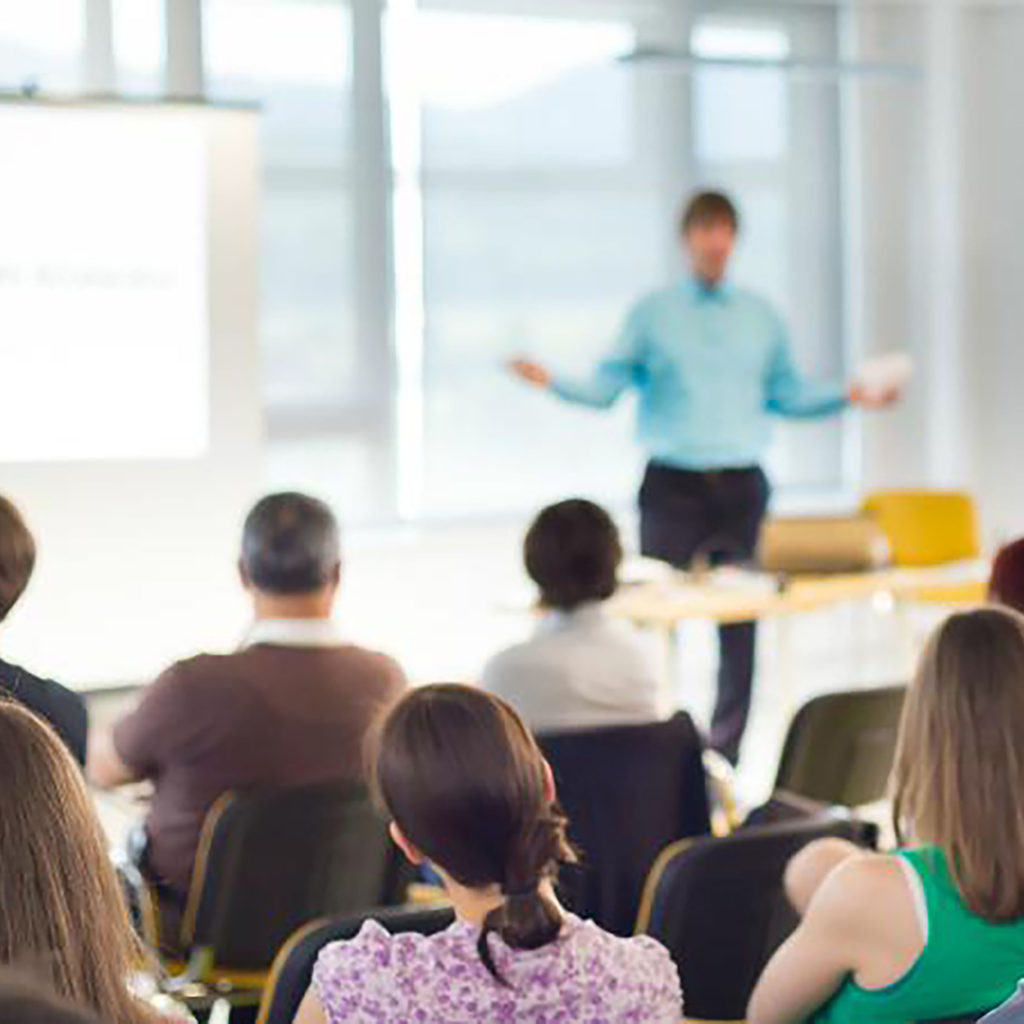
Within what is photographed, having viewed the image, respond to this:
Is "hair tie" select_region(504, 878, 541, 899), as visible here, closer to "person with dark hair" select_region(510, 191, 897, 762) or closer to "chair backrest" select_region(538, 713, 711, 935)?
"chair backrest" select_region(538, 713, 711, 935)

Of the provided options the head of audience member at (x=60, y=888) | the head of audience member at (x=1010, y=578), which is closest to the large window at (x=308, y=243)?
the head of audience member at (x=1010, y=578)

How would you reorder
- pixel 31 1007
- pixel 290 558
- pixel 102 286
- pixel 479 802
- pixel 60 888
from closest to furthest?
pixel 31 1007 → pixel 60 888 → pixel 479 802 → pixel 290 558 → pixel 102 286

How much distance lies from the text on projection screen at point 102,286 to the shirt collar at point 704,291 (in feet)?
5.28

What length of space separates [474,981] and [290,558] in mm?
1820

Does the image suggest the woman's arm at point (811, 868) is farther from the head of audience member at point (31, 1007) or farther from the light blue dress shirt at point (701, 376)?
the light blue dress shirt at point (701, 376)

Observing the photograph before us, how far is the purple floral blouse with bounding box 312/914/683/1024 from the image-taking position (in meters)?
2.16

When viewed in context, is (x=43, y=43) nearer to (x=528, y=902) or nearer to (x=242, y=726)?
(x=242, y=726)

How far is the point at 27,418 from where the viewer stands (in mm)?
6410

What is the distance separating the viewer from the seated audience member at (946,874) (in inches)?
99.7

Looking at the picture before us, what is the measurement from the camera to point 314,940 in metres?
2.48

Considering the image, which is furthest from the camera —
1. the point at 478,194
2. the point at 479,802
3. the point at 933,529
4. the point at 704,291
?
the point at 478,194

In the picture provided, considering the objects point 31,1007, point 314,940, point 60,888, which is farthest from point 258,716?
point 31,1007

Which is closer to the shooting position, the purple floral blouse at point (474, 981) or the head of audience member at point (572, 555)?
the purple floral blouse at point (474, 981)

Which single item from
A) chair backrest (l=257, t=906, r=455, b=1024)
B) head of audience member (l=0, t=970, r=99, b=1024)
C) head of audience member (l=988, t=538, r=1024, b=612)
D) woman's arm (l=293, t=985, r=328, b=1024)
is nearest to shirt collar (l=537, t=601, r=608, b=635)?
head of audience member (l=988, t=538, r=1024, b=612)
